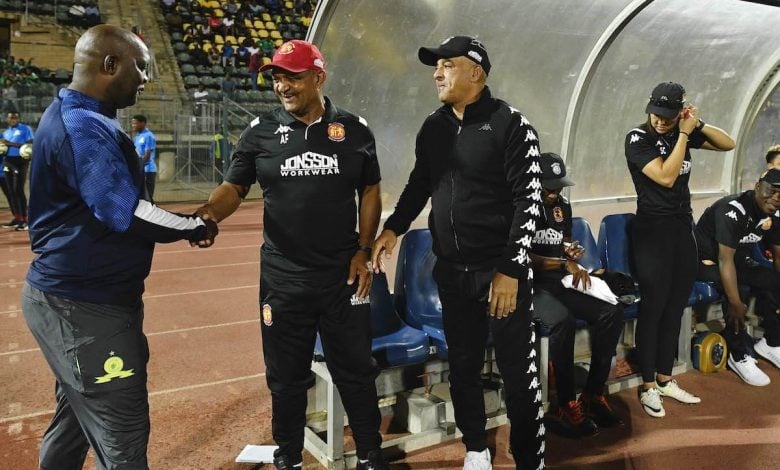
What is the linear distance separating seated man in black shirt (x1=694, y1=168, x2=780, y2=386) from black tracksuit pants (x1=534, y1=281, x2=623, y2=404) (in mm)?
1222

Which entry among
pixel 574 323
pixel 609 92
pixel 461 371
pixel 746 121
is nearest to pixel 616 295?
pixel 574 323

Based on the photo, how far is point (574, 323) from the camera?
349cm

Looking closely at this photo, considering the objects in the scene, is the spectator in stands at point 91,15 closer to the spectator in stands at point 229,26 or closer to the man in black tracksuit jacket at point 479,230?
the spectator in stands at point 229,26

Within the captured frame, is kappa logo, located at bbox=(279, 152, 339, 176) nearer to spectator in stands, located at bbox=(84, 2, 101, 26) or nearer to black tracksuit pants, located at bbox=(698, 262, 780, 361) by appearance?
black tracksuit pants, located at bbox=(698, 262, 780, 361)

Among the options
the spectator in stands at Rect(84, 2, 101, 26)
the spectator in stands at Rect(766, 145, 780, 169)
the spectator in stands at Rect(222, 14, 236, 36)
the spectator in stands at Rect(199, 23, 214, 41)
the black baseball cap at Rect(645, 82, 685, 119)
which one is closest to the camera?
the black baseball cap at Rect(645, 82, 685, 119)

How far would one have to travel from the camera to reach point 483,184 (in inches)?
101

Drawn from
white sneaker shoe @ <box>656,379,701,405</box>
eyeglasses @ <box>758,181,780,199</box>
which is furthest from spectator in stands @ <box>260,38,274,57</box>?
white sneaker shoe @ <box>656,379,701,405</box>

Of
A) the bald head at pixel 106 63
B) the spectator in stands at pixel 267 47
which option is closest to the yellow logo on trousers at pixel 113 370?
the bald head at pixel 106 63

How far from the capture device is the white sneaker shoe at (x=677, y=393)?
12.5 feet

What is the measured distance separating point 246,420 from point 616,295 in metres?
2.32

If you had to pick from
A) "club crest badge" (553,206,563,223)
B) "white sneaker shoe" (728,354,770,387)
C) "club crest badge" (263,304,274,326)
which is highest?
"club crest badge" (553,206,563,223)

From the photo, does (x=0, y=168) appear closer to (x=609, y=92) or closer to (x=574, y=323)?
(x=609, y=92)

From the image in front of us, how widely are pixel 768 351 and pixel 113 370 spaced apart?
4.49 metres

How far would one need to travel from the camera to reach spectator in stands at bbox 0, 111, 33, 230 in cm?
983
